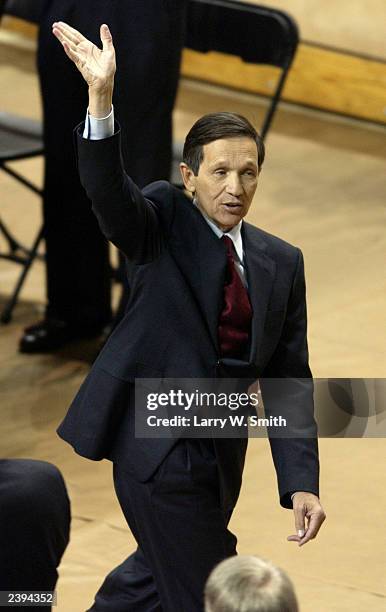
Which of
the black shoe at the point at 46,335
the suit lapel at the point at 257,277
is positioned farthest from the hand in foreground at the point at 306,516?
the black shoe at the point at 46,335

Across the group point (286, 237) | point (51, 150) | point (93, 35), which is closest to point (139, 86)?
point (93, 35)

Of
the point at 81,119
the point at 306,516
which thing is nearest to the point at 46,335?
the point at 81,119

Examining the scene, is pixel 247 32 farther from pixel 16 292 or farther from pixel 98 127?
pixel 98 127

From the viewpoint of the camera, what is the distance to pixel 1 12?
19.4 feet

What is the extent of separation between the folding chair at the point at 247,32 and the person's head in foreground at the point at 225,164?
2685mm

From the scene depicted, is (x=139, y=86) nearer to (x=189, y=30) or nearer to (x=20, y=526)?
(x=189, y=30)

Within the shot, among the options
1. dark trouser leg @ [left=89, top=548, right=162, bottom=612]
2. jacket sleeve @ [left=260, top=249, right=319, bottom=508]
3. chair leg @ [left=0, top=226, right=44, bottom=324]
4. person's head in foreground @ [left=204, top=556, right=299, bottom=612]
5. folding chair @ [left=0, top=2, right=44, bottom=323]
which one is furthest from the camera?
chair leg @ [left=0, top=226, right=44, bottom=324]

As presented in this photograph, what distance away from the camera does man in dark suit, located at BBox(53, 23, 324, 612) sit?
2.93 m

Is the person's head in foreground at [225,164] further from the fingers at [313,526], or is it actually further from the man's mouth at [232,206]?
the fingers at [313,526]

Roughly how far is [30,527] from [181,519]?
439 millimetres

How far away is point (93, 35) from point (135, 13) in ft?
0.52

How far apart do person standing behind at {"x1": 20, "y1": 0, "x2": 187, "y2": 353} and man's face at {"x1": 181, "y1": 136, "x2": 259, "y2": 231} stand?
193cm

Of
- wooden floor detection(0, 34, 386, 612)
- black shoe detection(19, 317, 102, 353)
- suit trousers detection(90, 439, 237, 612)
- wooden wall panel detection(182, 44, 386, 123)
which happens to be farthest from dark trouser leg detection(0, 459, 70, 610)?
wooden wall panel detection(182, 44, 386, 123)

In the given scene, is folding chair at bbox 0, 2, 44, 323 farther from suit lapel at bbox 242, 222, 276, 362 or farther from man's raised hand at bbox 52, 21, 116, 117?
man's raised hand at bbox 52, 21, 116, 117
